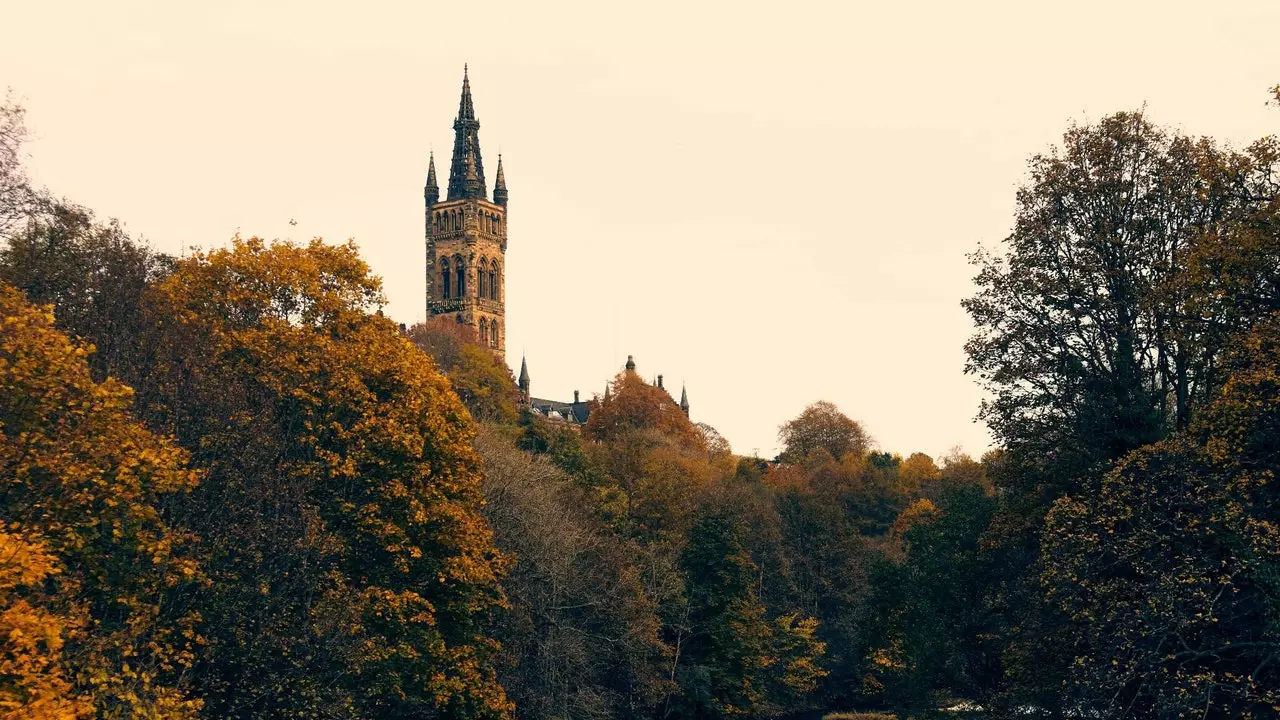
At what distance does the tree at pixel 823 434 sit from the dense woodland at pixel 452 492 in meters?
83.0

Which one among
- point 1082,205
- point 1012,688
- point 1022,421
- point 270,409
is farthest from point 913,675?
point 270,409

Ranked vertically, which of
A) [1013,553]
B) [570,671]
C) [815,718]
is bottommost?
[815,718]

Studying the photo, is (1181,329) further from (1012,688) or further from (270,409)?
(270,409)

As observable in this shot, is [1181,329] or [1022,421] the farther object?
[1022,421]

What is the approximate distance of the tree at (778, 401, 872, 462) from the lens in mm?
133250

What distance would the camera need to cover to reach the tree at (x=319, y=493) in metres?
A: 29.9

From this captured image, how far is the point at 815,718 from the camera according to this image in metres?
72.0

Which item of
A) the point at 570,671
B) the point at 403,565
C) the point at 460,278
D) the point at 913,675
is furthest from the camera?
the point at 460,278

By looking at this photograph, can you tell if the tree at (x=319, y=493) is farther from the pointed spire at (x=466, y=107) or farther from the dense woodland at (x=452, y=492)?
the pointed spire at (x=466, y=107)

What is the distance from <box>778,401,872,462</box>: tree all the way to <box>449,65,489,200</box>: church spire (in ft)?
219

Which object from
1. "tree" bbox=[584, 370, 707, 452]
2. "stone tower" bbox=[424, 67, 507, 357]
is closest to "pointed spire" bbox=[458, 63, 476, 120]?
"stone tower" bbox=[424, 67, 507, 357]

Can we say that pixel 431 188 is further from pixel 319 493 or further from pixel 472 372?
pixel 319 493

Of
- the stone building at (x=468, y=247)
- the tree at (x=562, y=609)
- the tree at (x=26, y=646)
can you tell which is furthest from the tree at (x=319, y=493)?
the stone building at (x=468, y=247)

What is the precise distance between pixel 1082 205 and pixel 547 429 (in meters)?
49.2
